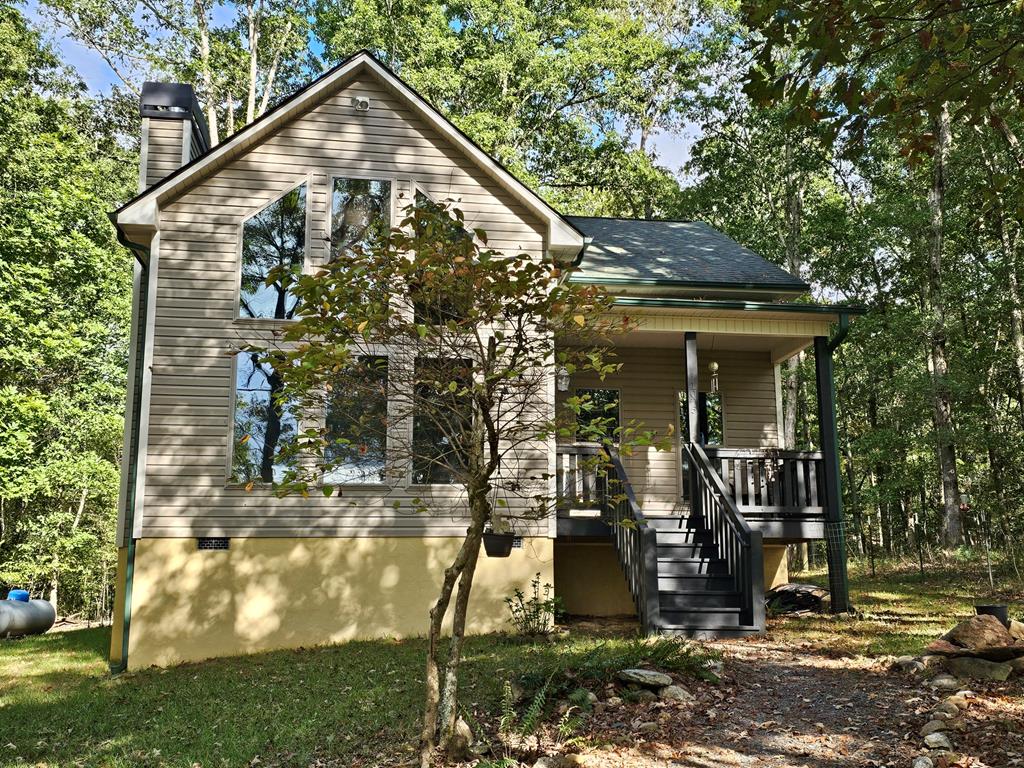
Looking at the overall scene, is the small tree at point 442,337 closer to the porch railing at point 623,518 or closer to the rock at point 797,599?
the porch railing at point 623,518

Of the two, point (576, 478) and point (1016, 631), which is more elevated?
point (576, 478)

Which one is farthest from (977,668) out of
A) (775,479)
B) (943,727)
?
(775,479)

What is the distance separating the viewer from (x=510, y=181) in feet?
35.9

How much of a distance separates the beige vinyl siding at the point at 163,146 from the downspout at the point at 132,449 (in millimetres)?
1355

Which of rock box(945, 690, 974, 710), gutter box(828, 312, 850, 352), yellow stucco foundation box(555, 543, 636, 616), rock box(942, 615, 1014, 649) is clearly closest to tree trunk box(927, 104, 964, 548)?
gutter box(828, 312, 850, 352)

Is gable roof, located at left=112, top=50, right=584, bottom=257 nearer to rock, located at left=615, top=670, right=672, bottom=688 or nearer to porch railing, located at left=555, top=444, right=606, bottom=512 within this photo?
porch railing, located at left=555, top=444, right=606, bottom=512

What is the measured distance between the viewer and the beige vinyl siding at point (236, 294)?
10000 millimetres

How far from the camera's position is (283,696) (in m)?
7.34

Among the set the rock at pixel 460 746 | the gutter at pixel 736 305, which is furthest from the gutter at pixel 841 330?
the rock at pixel 460 746

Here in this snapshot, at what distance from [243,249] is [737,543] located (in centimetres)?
720

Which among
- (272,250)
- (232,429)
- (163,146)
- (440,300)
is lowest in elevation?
(232,429)

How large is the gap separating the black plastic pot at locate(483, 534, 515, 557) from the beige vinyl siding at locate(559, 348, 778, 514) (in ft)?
13.8

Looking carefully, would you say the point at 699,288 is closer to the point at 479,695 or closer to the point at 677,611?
the point at 677,611

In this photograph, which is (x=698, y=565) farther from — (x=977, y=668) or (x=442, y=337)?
(x=442, y=337)
